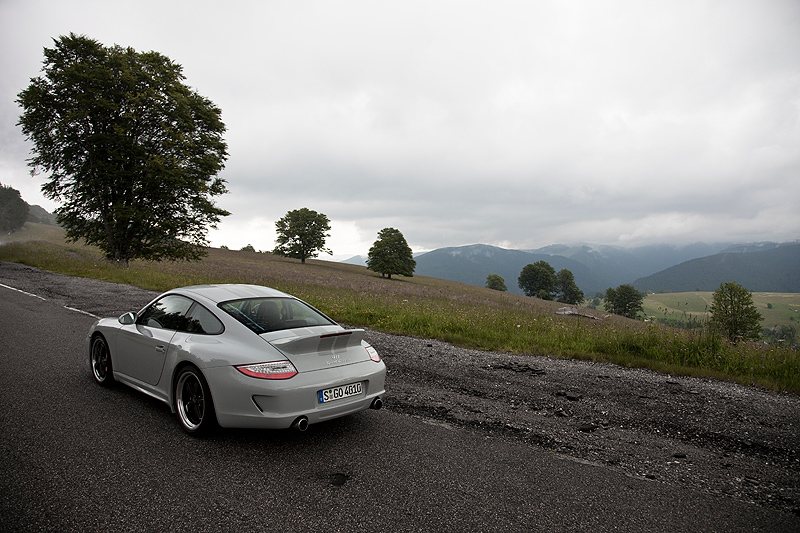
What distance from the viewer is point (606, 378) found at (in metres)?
6.33

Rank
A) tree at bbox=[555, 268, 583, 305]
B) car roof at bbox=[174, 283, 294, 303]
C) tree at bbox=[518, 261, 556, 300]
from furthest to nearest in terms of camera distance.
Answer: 1. tree at bbox=[518, 261, 556, 300]
2. tree at bbox=[555, 268, 583, 305]
3. car roof at bbox=[174, 283, 294, 303]

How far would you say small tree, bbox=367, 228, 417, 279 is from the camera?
209 ft

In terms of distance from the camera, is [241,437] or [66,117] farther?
[66,117]

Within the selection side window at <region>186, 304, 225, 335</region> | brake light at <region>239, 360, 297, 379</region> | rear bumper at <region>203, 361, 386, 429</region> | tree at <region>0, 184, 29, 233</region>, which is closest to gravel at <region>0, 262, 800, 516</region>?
rear bumper at <region>203, 361, 386, 429</region>

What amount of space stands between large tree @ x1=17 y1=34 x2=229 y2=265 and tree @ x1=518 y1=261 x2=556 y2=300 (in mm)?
83234

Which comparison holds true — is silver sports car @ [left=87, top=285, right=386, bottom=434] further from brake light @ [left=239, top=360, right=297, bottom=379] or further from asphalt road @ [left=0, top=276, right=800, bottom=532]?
asphalt road @ [left=0, top=276, right=800, bottom=532]

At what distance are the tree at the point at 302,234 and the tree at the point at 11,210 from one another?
237ft

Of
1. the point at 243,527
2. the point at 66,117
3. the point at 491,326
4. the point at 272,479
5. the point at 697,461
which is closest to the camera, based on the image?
the point at 243,527

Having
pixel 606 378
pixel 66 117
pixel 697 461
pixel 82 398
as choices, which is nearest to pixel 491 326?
pixel 606 378

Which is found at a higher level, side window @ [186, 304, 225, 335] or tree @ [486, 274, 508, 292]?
side window @ [186, 304, 225, 335]

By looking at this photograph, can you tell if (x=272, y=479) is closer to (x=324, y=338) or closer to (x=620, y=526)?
(x=324, y=338)

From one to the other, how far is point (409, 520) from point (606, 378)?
4.68 meters

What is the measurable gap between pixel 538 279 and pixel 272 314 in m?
98.3

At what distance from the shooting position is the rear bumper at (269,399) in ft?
11.9
